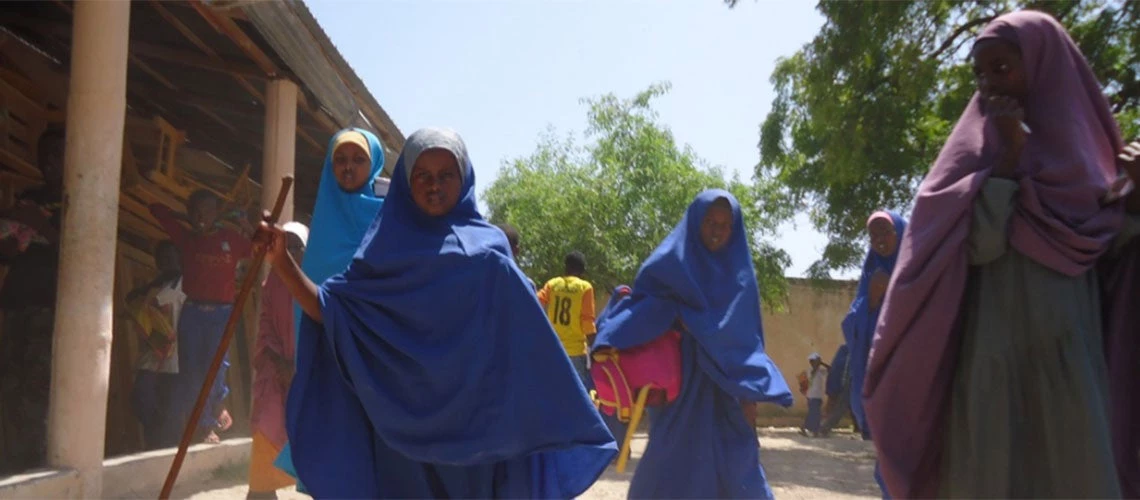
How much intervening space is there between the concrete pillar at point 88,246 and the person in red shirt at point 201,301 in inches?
70.5

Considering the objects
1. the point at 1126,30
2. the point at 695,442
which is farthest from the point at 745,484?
the point at 1126,30

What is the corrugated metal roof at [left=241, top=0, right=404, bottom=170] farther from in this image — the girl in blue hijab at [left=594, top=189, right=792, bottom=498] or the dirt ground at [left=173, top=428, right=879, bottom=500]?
the girl in blue hijab at [left=594, top=189, right=792, bottom=498]

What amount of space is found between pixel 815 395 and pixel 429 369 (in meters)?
18.0

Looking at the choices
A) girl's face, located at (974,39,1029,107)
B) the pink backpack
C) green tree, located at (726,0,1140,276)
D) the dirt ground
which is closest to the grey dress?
girl's face, located at (974,39,1029,107)

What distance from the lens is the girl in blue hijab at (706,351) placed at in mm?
5516

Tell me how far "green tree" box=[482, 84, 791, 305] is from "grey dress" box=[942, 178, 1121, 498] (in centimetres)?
1754

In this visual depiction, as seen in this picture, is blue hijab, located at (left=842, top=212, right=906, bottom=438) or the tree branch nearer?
blue hijab, located at (left=842, top=212, right=906, bottom=438)

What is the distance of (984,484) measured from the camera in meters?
3.23

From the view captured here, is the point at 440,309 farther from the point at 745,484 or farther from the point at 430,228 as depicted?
the point at 745,484

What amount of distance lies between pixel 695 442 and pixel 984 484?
7.98 ft

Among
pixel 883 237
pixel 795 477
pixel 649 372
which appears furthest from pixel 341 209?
pixel 795 477

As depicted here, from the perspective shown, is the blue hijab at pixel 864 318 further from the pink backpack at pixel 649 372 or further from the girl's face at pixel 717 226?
the pink backpack at pixel 649 372

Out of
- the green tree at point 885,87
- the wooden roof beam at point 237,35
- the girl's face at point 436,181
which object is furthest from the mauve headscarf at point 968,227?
the green tree at point 885,87

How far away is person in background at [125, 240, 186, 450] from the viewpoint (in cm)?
803
